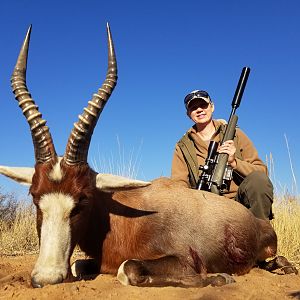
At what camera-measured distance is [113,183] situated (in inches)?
180

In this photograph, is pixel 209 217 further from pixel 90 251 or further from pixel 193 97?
pixel 193 97

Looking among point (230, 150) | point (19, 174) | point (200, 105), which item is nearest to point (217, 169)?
point (230, 150)

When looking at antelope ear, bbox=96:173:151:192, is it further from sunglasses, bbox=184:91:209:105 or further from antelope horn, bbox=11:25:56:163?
sunglasses, bbox=184:91:209:105

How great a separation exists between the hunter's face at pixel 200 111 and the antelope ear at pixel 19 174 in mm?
3221

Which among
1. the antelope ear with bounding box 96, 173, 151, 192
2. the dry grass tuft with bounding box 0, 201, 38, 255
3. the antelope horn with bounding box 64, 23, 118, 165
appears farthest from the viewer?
the dry grass tuft with bounding box 0, 201, 38, 255

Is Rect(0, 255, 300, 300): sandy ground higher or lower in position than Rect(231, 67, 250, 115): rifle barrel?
lower

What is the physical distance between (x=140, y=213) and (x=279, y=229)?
3899 millimetres

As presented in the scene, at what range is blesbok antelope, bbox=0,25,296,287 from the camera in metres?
4.06

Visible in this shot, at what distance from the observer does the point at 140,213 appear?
16.3 ft

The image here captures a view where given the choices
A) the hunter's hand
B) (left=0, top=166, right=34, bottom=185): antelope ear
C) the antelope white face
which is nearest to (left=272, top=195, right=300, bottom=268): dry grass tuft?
the hunter's hand

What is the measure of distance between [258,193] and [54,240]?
123 inches

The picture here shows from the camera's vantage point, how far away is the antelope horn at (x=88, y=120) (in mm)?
4383

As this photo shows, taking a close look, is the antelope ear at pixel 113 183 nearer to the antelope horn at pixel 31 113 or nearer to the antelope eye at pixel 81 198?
the antelope eye at pixel 81 198

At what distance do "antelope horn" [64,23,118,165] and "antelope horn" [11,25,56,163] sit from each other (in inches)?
8.1
